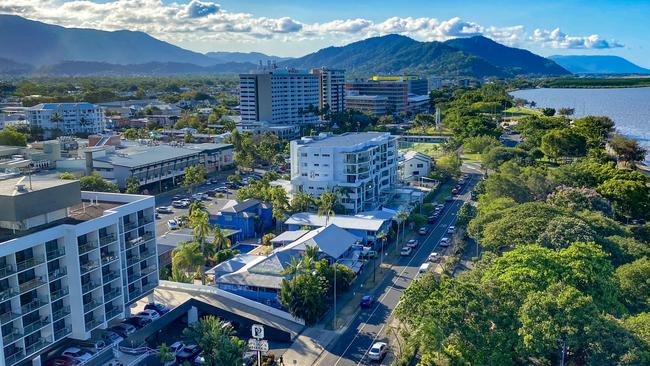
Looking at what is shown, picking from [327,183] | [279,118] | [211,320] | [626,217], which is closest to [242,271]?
[211,320]

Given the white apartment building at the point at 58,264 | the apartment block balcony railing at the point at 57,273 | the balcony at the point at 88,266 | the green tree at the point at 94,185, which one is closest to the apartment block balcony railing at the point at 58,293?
the white apartment building at the point at 58,264

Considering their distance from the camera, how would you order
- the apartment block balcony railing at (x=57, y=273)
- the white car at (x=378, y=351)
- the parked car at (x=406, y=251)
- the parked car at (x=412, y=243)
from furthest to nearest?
the parked car at (x=412, y=243) → the parked car at (x=406, y=251) → the white car at (x=378, y=351) → the apartment block balcony railing at (x=57, y=273)

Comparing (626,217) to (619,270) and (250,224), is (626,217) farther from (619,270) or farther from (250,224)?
(250,224)

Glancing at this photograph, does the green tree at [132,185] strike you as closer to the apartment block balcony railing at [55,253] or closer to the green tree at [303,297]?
the green tree at [303,297]

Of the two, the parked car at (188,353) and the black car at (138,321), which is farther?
the black car at (138,321)

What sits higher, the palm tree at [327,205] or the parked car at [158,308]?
the palm tree at [327,205]

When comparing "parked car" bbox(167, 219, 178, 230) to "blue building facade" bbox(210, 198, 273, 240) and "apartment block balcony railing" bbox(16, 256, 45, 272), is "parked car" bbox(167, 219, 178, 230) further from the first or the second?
"apartment block balcony railing" bbox(16, 256, 45, 272)

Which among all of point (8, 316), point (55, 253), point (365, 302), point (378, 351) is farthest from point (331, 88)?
point (8, 316)
